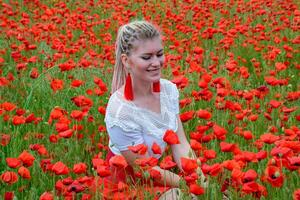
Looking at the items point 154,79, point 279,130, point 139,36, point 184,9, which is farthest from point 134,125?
point 184,9

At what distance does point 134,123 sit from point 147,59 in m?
0.31

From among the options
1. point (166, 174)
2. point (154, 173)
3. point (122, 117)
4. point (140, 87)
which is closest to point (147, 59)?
point (140, 87)

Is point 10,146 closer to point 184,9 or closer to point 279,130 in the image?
point 279,130

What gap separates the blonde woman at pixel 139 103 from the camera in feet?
9.49

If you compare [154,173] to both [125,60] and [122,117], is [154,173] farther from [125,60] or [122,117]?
[125,60]

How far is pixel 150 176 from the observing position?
236 cm

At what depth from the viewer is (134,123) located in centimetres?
293

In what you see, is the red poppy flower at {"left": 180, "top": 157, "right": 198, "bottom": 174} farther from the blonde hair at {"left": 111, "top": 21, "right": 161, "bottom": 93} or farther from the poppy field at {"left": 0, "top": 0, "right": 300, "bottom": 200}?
the blonde hair at {"left": 111, "top": 21, "right": 161, "bottom": 93}

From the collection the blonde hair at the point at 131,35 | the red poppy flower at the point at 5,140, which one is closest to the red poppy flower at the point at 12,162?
the red poppy flower at the point at 5,140

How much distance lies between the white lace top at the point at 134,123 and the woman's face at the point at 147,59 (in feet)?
0.55

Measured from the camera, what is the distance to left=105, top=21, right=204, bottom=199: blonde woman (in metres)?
2.89

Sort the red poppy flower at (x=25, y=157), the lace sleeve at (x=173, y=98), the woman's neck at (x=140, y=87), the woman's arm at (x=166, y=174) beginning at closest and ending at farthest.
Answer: the red poppy flower at (x=25, y=157), the woman's arm at (x=166, y=174), the woman's neck at (x=140, y=87), the lace sleeve at (x=173, y=98)

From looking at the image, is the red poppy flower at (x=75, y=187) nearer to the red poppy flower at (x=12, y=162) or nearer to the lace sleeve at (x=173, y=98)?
the red poppy flower at (x=12, y=162)

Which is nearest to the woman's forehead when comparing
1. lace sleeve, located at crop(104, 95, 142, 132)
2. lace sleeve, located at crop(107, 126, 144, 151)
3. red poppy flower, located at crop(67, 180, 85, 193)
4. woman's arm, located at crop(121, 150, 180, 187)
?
lace sleeve, located at crop(104, 95, 142, 132)
